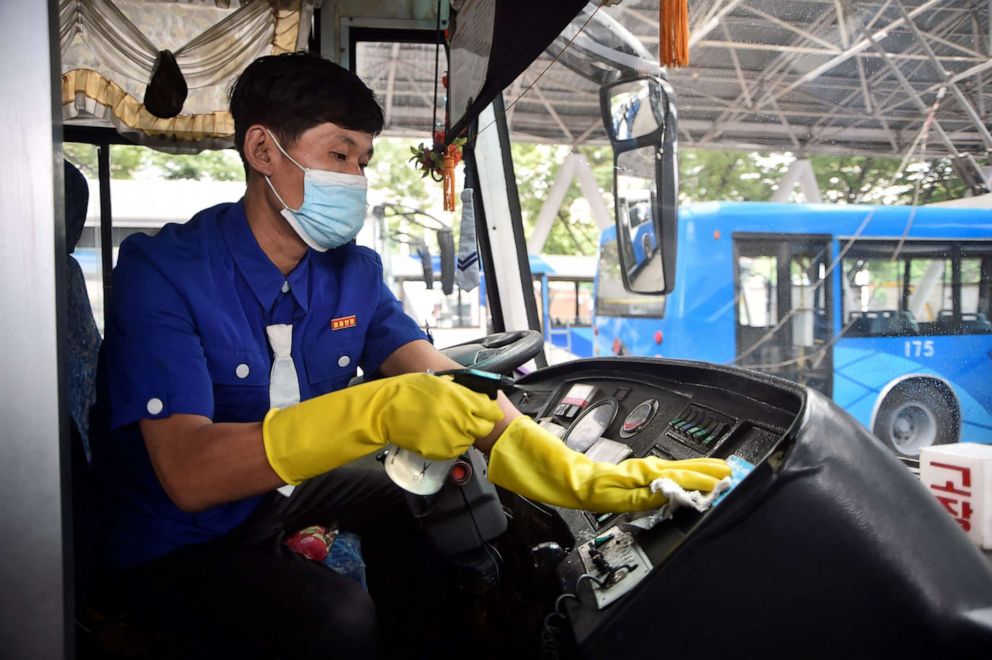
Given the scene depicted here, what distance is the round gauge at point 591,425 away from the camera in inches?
62.2

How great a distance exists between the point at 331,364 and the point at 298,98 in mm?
502

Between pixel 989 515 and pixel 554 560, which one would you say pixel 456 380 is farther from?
pixel 989 515

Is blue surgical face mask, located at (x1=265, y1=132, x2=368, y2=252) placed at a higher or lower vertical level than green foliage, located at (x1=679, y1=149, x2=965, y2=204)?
lower

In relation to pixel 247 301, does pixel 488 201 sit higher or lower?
higher

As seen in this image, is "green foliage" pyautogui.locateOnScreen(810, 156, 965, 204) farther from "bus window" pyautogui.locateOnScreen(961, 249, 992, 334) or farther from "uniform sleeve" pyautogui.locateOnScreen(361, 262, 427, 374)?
"uniform sleeve" pyautogui.locateOnScreen(361, 262, 427, 374)

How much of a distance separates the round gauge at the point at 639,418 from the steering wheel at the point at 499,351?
0.29 metres

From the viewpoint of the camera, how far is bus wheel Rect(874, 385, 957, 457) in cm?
152

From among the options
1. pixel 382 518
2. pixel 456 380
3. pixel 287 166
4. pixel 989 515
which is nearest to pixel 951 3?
pixel 989 515

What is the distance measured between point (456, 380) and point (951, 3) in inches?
44.7

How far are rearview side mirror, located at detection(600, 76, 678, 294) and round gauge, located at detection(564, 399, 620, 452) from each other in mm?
1191

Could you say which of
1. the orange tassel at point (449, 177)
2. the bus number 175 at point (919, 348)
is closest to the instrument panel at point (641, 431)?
the bus number 175 at point (919, 348)

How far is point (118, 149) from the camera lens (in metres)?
2.32

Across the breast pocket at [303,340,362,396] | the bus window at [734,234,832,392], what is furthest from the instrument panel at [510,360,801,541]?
the bus window at [734,234,832,392]

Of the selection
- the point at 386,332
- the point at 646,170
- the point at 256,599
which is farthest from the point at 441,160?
the point at 256,599
